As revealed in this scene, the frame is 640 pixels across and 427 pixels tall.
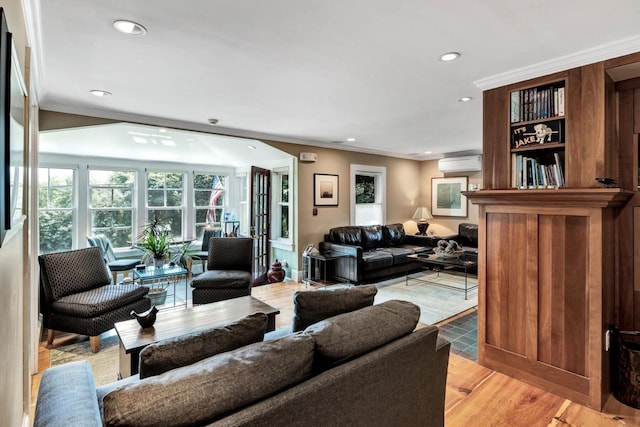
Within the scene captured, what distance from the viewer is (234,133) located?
4.62 metres

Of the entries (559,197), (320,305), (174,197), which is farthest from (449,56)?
(174,197)

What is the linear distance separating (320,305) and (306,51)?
164 centimetres

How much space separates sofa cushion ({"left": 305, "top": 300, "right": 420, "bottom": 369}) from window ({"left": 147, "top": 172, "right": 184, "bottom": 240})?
5.70m

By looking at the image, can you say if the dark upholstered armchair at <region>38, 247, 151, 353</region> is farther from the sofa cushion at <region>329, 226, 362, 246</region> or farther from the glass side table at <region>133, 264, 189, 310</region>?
the sofa cushion at <region>329, 226, 362, 246</region>

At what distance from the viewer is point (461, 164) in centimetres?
651

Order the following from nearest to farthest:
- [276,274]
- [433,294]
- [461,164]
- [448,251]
A: 1. [433,294]
2. [448,251]
3. [276,274]
4. [461,164]

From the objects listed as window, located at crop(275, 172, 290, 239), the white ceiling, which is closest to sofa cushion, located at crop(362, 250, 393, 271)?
window, located at crop(275, 172, 290, 239)

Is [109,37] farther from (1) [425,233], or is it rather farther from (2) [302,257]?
(1) [425,233]

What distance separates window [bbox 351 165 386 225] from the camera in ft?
21.2

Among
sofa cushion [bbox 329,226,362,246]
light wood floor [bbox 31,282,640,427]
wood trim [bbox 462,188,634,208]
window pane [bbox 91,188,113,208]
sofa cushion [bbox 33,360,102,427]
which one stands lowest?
light wood floor [bbox 31,282,640,427]

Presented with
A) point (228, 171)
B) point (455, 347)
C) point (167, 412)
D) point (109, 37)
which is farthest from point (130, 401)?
point (228, 171)

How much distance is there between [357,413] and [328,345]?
0.28 metres

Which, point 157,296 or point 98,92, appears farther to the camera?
point 157,296

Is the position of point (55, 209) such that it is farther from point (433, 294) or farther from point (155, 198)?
point (433, 294)
